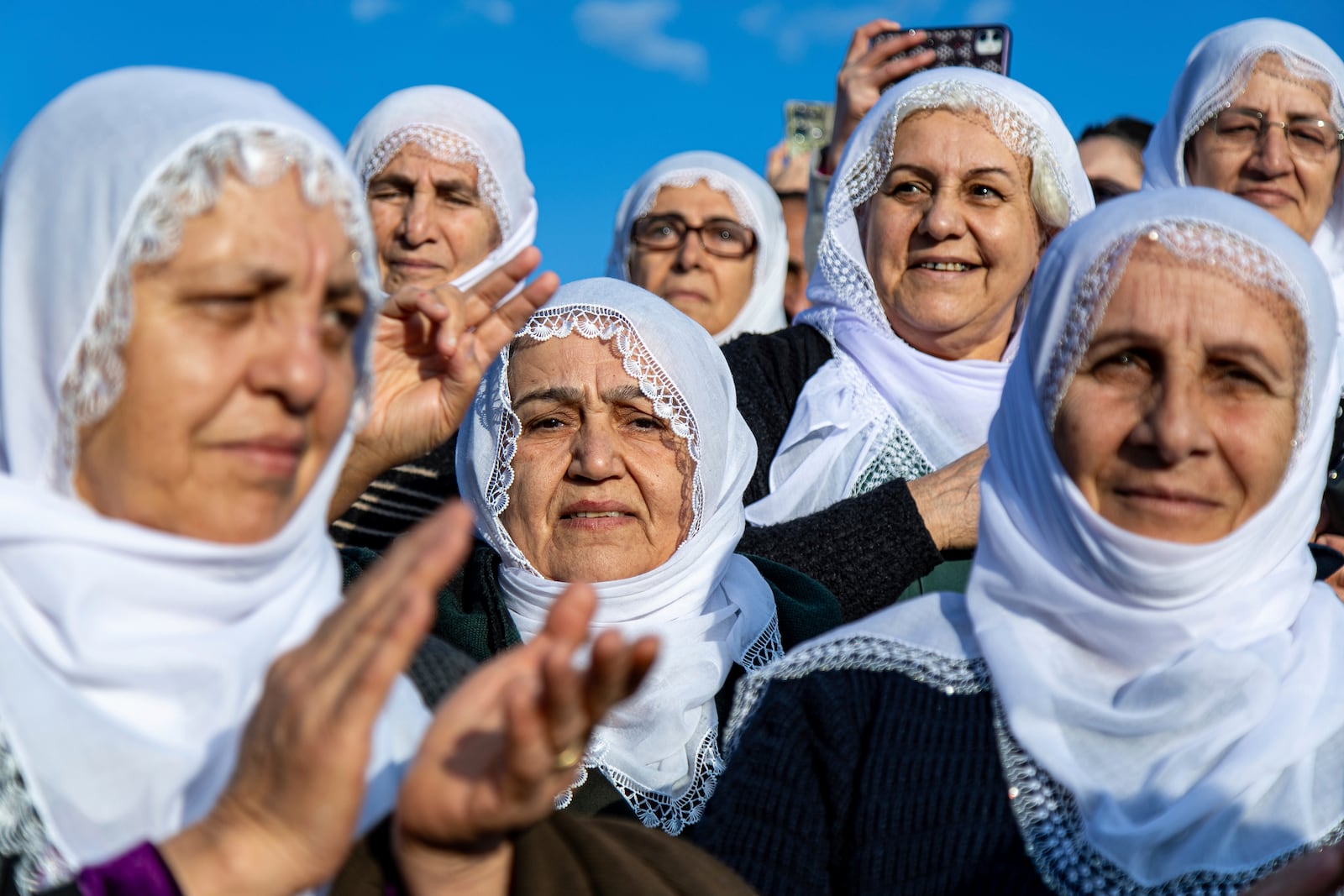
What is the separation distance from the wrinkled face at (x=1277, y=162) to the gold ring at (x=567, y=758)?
12.1ft

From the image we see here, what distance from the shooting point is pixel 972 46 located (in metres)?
5.53

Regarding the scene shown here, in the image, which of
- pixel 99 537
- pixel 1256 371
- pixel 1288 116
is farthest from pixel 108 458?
pixel 1288 116

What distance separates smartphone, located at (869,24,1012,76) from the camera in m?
5.50

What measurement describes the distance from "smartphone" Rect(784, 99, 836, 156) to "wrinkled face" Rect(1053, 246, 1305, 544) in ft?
20.1

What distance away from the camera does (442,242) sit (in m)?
5.25

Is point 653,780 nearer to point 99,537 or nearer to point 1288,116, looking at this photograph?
point 99,537

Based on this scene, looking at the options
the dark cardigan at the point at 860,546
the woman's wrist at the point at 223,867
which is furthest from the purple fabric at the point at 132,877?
the dark cardigan at the point at 860,546

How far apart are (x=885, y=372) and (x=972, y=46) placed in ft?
4.62

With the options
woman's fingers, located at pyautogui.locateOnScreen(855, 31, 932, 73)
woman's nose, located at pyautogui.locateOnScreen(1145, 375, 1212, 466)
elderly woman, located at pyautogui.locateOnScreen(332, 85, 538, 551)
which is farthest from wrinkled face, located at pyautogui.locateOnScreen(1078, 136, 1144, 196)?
woman's nose, located at pyautogui.locateOnScreen(1145, 375, 1212, 466)

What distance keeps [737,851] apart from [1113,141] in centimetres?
443

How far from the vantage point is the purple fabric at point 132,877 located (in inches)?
70.7

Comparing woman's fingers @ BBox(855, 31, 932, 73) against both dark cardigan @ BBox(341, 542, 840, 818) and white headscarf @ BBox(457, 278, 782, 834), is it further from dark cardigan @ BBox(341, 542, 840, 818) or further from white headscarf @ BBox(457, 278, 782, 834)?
dark cardigan @ BBox(341, 542, 840, 818)

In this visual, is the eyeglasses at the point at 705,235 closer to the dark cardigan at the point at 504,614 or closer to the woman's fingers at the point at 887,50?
the woman's fingers at the point at 887,50

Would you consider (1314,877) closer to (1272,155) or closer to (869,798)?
(869,798)
